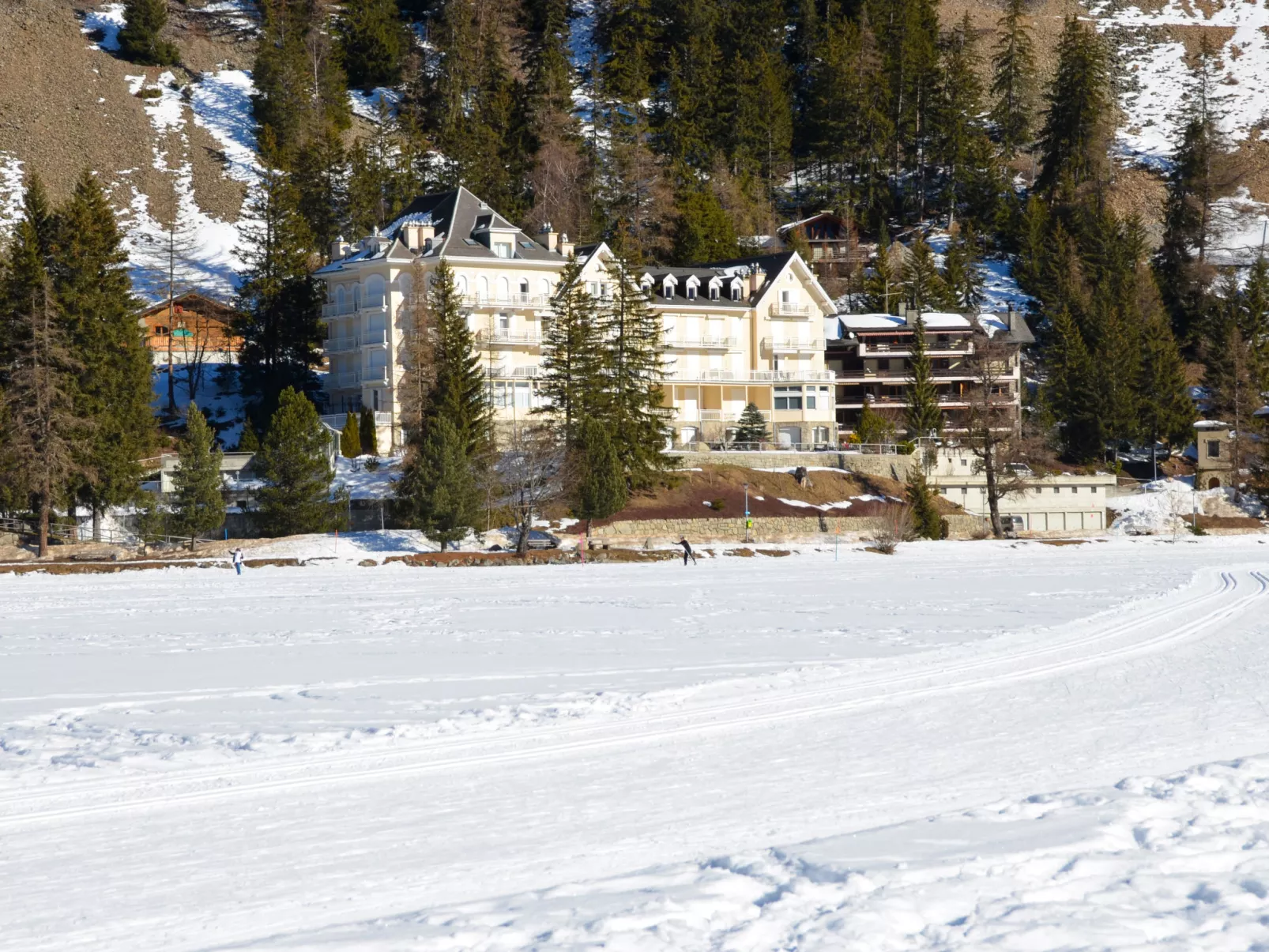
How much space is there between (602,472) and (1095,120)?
219 feet

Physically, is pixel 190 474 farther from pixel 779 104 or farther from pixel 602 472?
pixel 779 104


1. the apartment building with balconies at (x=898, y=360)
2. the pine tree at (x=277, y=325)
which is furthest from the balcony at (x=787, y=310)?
the pine tree at (x=277, y=325)

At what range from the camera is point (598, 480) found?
162 ft

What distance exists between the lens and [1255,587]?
3241 cm

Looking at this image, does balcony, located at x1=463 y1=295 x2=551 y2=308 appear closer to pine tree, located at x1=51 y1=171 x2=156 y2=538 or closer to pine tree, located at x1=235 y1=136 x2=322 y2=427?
pine tree, located at x1=235 y1=136 x2=322 y2=427

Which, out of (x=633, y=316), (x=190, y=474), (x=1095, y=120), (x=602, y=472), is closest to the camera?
(x=190, y=474)

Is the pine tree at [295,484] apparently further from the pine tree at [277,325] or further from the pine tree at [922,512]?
the pine tree at [922,512]

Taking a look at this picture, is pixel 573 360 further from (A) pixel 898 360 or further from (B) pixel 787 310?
(A) pixel 898 360

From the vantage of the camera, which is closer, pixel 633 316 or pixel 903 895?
pixel 903 895

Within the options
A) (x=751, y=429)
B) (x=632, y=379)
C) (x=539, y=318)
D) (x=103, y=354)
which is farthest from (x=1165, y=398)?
(x=103, y=354)

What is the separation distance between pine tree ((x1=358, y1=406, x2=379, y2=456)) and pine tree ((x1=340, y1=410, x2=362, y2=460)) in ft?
0.56

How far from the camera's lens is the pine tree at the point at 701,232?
276ft

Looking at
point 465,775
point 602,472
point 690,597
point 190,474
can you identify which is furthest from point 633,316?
point 465,775

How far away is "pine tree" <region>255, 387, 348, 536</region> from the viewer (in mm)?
47031
